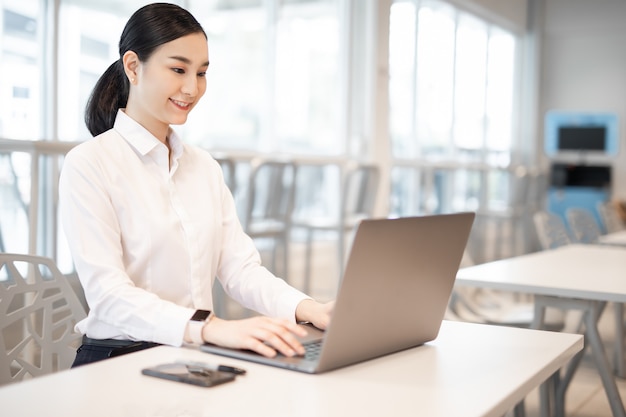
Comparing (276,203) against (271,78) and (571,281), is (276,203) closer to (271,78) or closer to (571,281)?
(271,78)

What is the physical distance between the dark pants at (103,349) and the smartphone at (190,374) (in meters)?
0.35

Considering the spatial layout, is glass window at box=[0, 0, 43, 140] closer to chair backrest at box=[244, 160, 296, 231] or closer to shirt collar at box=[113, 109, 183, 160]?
chair backrest at box=[244, 160, 296, 231]

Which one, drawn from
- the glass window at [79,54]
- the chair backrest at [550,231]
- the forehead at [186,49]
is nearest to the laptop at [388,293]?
the forehead at [186,49]

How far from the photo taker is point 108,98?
175 centimetres

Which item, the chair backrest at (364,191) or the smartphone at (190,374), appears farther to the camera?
the chair backrest at (364,191)

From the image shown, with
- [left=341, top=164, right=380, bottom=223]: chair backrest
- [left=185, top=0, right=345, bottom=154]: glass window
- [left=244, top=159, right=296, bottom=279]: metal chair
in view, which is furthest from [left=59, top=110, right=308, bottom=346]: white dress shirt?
[left=185, top=0, right=345, bottom=154]: glass window

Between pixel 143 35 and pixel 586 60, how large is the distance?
8.91 m

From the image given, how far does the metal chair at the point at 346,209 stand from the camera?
199 inches

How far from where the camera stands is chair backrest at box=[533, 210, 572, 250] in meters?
4.05

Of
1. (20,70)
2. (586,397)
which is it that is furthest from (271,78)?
(586,397)

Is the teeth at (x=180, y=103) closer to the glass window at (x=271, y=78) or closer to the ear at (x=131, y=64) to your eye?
the ear at (x=131, y=64)

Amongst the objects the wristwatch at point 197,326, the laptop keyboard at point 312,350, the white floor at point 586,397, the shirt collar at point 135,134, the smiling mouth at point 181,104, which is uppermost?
the smiling mouth at point 181,104

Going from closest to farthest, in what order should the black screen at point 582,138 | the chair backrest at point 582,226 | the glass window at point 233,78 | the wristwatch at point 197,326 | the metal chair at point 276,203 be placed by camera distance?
the wristwatch at point 197,326, the metal chair at point 276,203, the chair backrest at point 582,226, the glass window at point 233,78, the black screen at point 582,138

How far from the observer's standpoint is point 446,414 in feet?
3.39
